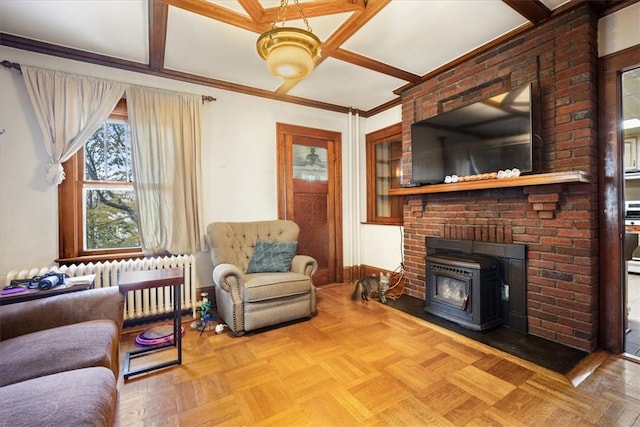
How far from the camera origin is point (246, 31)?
236 centimetres

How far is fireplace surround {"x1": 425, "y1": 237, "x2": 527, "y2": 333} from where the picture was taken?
246 centimetres

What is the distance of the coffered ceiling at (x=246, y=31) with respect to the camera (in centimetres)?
206

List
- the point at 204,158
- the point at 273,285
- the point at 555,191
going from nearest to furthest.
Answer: the point at 555,191 → the point at 273,285 → the point at 204,158

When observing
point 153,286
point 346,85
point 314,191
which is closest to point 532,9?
point 346,85

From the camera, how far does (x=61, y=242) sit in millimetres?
2596

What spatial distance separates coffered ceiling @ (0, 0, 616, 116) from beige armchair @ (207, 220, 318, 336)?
169 cm

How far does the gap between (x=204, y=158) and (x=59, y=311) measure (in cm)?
200

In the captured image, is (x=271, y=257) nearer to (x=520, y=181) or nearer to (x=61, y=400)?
(x=61, y=400)

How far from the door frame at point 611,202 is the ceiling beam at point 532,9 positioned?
0.54m

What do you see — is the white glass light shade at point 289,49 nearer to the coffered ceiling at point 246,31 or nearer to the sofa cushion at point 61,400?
the coffered ceiling at point 246,31

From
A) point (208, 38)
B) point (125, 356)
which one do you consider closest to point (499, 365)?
point (125, 356)

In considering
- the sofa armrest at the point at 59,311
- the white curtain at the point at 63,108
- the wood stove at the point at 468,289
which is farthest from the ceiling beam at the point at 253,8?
the wood stove at the point at 468,289

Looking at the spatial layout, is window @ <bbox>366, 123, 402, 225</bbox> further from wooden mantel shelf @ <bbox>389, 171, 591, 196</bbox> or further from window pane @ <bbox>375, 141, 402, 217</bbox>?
wooden mantel shelf @ <bbox>389, 171, 591, 196</bbox>

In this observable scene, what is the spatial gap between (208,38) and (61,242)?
2256mm
